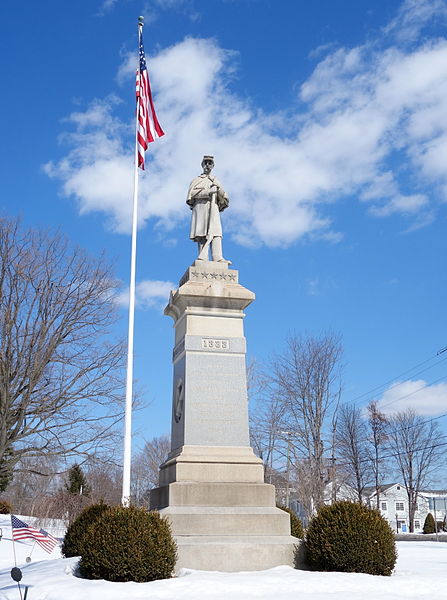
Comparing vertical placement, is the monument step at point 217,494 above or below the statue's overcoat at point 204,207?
below

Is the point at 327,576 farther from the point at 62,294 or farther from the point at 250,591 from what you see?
the point at 62,294

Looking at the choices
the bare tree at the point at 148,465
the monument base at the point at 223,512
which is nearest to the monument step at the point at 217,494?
the monument base at the point at 223,512

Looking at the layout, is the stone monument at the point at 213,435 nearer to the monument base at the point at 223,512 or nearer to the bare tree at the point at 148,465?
the monument base at the point at 223,512

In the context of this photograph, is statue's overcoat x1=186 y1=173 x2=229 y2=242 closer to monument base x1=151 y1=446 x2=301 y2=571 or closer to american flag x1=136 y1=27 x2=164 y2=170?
monument base x1=151 y1=446 x2=301 y2=571

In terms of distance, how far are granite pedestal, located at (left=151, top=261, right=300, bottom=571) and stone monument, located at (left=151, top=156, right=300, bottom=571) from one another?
15 mm

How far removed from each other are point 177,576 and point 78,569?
1.44 meters

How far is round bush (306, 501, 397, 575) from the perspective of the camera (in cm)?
920

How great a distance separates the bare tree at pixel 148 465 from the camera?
52719 mm

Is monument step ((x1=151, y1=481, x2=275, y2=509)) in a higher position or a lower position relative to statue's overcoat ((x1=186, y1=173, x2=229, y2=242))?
lower

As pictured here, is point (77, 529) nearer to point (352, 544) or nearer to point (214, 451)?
point (214, 451)

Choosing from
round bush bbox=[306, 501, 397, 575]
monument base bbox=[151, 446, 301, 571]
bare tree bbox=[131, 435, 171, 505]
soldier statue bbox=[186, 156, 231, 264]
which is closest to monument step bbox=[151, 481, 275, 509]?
monument base bbox=[151, 446, 301, 571]

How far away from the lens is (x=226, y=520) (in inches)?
392

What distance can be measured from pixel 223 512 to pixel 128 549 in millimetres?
2095

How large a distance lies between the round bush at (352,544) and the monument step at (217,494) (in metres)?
1.18
